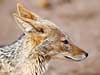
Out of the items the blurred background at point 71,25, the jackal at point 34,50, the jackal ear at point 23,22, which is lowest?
the blurred background at point 71,25

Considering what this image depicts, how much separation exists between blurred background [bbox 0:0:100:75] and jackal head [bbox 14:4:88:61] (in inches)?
183

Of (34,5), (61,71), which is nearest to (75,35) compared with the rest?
(61,71)

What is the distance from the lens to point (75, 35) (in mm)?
16047

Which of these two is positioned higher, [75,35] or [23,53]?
[23,53]

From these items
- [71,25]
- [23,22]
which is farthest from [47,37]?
[71,25]

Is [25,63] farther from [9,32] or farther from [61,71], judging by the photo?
[9,32]

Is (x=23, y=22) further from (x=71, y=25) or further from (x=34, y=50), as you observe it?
(x=71, y=25)

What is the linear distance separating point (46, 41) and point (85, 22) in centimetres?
973

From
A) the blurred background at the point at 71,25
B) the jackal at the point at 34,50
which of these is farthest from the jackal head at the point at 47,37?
the blurred background at the point at 71,25

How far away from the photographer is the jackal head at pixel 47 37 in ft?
25.7

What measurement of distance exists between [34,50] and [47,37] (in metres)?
0.22

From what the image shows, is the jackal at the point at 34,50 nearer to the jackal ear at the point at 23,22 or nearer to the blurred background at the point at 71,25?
the jackal ear at the point at 23,22

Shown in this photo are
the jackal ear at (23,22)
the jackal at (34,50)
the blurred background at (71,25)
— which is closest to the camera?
the jackal ear at (23,22)

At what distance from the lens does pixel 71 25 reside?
17203 mm
